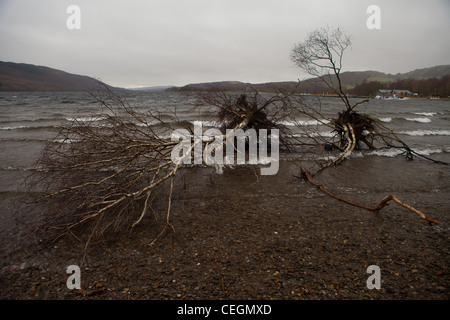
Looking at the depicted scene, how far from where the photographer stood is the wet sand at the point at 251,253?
233cm

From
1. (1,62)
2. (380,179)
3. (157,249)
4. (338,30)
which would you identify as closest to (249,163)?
(380,179)

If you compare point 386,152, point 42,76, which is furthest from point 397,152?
point 42,76

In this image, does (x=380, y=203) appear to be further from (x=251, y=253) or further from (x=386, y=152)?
(x=386, y=152)

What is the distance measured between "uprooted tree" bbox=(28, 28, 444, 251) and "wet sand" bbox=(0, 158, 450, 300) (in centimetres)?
36

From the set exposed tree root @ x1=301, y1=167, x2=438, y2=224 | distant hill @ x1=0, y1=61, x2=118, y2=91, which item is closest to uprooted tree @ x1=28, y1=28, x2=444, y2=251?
exposed tree root @ x1=301, y1=167, x2=438, y2=224

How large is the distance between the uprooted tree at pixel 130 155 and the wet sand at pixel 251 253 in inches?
14.3

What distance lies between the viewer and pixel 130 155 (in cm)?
426

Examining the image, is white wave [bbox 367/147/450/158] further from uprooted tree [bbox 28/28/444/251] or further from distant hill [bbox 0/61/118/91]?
distant hill [bbox 0/61/118/91]

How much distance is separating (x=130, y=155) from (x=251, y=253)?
2.82 meters

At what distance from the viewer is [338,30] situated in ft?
23.0

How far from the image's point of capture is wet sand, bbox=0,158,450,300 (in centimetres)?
233

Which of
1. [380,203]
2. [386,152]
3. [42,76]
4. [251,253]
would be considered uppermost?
[42,76]

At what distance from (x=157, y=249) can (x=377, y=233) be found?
121 inches

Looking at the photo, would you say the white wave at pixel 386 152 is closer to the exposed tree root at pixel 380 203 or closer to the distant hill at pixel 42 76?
the exposed tree root at pixel 380 203
